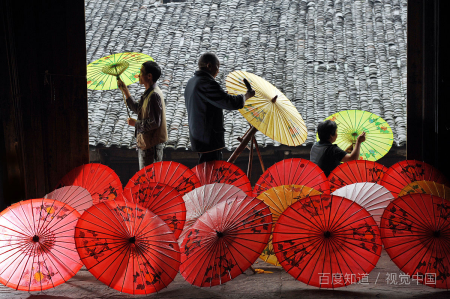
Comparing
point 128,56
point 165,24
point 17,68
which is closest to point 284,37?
point 165,24

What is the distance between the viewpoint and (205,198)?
3.21 m

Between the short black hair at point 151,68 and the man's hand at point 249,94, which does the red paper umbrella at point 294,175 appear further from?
the short black hair at point 151,68

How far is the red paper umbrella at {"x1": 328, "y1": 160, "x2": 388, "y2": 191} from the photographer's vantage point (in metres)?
3.92

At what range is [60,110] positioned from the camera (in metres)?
3.99

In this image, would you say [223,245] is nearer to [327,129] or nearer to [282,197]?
[282,197]

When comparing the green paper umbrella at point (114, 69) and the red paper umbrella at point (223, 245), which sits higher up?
the green paper umbrella at point (114, 69)

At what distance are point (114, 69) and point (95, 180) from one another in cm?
117

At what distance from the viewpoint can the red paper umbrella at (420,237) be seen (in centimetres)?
263

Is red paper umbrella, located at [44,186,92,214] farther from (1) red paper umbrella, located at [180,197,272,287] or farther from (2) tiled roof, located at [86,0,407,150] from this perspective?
(2) tiled roof, located at [86,0,407,150]

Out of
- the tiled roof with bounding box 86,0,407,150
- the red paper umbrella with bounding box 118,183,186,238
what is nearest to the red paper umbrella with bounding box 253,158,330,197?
the red paper umbrella with bounding box 118,183,186,238

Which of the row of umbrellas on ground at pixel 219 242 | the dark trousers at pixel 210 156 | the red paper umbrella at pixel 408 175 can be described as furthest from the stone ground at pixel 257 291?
the dark trousers at pixel 210 156

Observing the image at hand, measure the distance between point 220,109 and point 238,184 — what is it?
→ 2.34 ft

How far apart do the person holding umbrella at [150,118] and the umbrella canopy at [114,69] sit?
207 mm

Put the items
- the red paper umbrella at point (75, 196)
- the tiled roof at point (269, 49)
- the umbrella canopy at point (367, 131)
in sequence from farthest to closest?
1. the tiled roof at point (269, 49)
2. the umbrella canopy at point (367, 131)
3. the red paper umbrella at point (75, 196)
